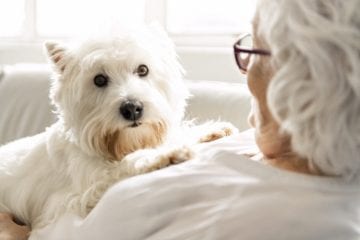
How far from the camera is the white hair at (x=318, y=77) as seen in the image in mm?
889

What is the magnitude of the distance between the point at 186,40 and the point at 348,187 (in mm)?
1939

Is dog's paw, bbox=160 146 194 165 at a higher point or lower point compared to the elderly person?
lower

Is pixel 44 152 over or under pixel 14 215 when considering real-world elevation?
over

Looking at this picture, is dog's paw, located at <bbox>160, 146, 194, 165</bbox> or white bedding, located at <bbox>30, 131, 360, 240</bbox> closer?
white bedding, located at <bbox>30, 131, 360, 240</bbox>

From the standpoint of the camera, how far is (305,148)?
0.98 m

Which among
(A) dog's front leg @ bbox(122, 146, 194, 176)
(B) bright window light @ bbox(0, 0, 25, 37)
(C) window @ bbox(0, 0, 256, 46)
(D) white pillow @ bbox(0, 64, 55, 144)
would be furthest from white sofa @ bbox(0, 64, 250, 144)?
(B) bright window light @ bbox(0, 0, 25, 37)

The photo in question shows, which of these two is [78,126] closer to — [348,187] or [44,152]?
[44,152]

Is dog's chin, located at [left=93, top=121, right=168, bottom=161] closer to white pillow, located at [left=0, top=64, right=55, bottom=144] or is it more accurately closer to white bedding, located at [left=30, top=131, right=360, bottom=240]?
white bedding, located at [left=30, top=131, right=360, bottom=240]

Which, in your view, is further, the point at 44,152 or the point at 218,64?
the point at 218,64

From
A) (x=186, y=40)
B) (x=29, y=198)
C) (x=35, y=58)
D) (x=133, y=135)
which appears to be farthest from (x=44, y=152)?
(x=35, y=58)

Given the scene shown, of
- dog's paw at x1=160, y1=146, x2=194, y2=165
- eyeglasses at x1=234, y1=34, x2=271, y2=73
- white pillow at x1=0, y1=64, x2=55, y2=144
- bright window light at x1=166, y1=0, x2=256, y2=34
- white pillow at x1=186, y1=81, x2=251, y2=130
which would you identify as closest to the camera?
eyeglasses at x1=234, y1=34, x2=271, y2=73

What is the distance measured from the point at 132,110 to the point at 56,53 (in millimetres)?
323

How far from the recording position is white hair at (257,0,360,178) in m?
0.89

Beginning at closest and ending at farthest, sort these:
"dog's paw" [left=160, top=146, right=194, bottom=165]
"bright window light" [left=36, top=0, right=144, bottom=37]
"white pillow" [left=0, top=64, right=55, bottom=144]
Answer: "dog's paw" [left=160, top=146, right=194, bottom=165] → "white pillow" [left=0, top=64, right=55, bottom=144] → "bright window light" [left=36, top=0, right=144, bottom=37]
